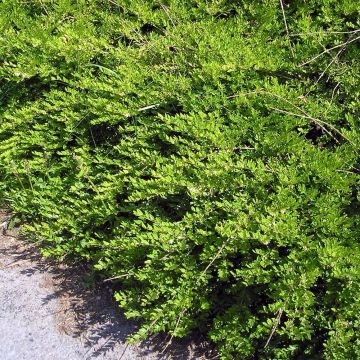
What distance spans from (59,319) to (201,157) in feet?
4.30

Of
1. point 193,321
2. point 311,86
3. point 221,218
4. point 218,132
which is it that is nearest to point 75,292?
point 193,321

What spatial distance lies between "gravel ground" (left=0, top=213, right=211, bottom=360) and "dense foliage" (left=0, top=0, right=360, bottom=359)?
16 centimetres

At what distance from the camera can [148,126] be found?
11.3 ft

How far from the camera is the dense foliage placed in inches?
113

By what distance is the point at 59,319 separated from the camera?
339cm

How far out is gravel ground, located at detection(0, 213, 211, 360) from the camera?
3.21 meters

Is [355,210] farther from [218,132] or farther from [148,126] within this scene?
[148,126]

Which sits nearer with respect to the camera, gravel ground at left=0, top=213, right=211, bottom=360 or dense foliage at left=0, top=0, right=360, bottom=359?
dense foliage at left=0, top=0, right=360, bottom=359

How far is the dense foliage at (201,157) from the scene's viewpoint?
2863 millimetres

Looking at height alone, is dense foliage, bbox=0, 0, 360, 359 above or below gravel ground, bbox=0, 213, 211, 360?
above

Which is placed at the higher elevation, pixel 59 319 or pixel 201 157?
pixel 201 157

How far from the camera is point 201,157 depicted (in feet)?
10.5

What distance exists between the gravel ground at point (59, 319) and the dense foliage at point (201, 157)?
156 mm

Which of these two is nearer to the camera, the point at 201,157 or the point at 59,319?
the point at 201,157
